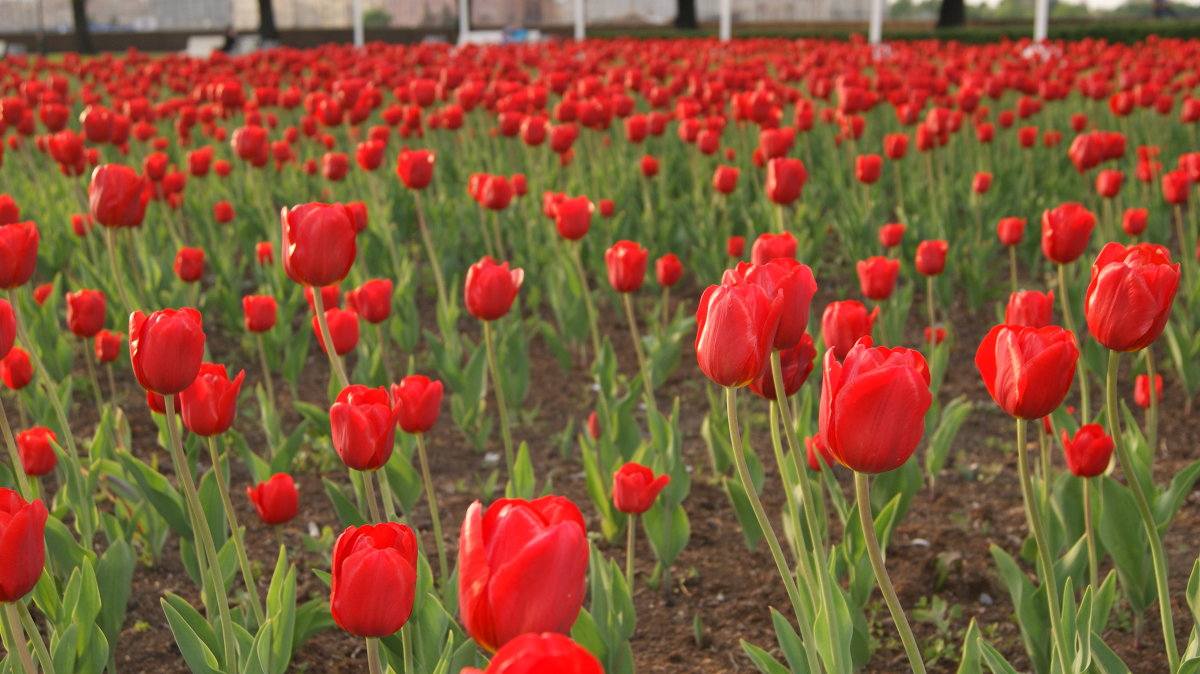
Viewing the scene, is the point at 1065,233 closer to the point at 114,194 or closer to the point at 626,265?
the point at 626,265

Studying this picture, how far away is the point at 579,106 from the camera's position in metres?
5.46

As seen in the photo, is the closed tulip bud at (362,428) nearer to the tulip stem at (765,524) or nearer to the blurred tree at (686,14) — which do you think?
the tulip stem at (765,524)

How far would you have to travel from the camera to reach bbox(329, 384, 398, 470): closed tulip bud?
1.67 m

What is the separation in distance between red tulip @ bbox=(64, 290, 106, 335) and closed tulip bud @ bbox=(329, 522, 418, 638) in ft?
5.87

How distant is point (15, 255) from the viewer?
2.25 m

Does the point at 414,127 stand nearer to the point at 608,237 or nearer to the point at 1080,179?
the point at 608,237

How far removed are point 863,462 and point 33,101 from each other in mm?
6756

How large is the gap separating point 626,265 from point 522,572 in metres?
1.82

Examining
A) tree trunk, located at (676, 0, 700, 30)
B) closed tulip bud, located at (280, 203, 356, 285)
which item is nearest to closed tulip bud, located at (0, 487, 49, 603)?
closed tulip bud, located at (280, 203, 356, 285)

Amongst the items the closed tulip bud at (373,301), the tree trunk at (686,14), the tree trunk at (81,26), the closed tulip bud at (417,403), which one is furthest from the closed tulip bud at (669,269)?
the tree trunk at (81,26)

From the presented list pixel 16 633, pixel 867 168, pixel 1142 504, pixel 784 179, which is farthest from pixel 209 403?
pixel 867 168

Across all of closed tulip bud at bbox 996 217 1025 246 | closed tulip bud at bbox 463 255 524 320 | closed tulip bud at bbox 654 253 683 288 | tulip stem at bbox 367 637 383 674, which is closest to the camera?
tulip stem at bbox 367 637 383 674

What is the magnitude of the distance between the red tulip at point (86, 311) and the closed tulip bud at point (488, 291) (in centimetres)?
104

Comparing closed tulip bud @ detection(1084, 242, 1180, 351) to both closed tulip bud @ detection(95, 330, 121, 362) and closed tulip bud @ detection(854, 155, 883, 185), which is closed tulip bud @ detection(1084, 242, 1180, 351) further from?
closed tulip bud @ detection(854, 155, 883, 185)
